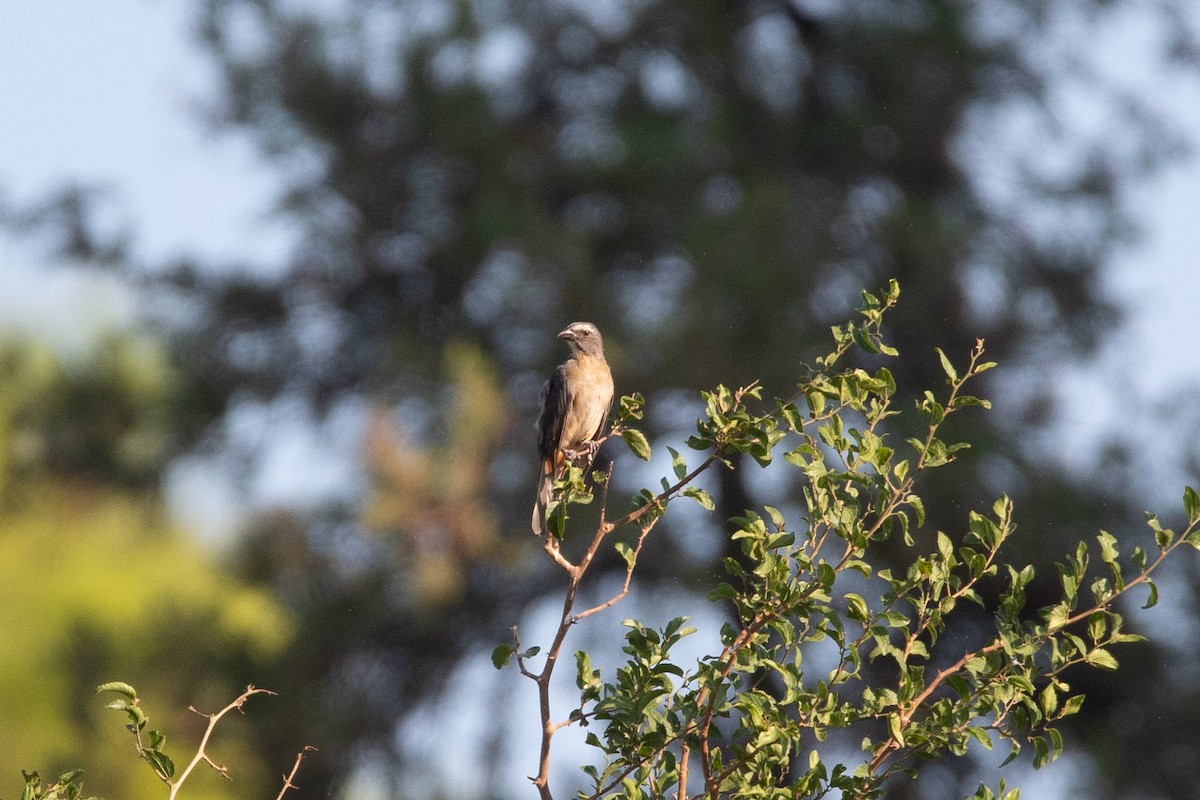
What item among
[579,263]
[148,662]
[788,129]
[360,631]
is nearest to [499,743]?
[360,631]

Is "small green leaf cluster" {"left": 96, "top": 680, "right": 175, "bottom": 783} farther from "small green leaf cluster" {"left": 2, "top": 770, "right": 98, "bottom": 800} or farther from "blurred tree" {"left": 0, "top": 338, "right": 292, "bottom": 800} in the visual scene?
"blurred tree" {"left": 0, "top": 338, "right": 292, "bottom": 800}

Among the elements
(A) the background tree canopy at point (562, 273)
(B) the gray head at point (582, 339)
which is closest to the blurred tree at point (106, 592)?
(A) the background tree canopy at point (562, 273)

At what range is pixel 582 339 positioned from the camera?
20.2 ft

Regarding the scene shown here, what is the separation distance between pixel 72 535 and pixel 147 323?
1869 millimetres

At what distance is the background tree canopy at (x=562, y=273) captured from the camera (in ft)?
28.1

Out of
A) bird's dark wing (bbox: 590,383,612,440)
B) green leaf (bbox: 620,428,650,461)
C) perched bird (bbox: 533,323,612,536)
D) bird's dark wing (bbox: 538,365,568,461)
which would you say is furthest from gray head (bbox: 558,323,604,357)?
green leaf (bbox: 620,428,650,461)

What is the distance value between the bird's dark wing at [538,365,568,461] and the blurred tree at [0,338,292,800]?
3.31 meters

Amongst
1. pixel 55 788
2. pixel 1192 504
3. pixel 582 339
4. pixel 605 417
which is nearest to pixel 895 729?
pixel 1192 504

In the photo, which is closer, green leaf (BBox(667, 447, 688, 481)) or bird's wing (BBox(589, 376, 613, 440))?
green leaf (BBox(667, 447, 688, 481))

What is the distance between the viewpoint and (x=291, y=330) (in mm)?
10258

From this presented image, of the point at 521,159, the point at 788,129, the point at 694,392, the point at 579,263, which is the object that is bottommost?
the point at 694,392

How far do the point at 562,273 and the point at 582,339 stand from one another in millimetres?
2517

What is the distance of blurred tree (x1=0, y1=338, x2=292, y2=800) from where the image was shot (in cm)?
833

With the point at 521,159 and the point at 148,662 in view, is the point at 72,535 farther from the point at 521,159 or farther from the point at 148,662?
the point at 521,159
